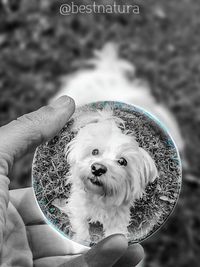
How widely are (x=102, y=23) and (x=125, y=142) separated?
217 cm

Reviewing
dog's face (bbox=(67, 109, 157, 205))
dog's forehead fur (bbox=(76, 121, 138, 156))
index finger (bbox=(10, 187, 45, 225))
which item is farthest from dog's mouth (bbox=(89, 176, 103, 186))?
index finger (bbox=(10, 187, 45, 225))

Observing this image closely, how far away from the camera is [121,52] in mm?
3688

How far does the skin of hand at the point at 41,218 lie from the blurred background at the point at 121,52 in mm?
999

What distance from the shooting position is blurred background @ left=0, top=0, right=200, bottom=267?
11.0 ft

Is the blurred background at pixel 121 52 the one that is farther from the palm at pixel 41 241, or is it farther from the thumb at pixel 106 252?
the thumb at pixel 106 252

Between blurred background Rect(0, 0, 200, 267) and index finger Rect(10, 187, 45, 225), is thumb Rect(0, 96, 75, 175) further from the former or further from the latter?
blurred background Rect(0, 0, 200, 267)

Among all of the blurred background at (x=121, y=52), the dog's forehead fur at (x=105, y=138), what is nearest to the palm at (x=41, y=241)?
the dog's forehead fur at (x=105, y=138)

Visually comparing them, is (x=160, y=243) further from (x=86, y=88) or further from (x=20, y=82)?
(x=20, y=82)

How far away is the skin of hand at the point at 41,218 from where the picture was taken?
1.74 m

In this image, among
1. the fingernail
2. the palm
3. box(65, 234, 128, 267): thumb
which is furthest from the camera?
the palm

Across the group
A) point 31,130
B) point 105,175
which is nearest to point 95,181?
point 105,175

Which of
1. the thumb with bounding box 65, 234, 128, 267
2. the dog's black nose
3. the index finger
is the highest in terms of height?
the dog's black nose

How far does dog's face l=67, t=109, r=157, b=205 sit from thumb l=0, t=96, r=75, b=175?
9 cm

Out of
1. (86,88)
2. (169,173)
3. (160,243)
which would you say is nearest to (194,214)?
(160,243)
